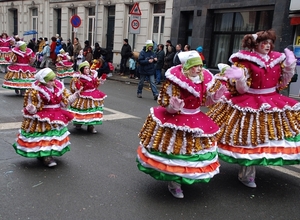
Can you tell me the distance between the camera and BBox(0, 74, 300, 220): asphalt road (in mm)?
3613

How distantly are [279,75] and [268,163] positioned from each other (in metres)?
1.12

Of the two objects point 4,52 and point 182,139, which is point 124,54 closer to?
point 4,52

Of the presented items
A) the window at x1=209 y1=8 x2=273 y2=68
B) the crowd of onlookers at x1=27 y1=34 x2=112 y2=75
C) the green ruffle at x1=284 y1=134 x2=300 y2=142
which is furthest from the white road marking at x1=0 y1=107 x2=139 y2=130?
the window at x1=209 y1=8 x2=273 y2=68

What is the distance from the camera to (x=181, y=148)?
141 inches

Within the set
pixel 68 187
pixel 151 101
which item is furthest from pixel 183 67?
pixel 151 101

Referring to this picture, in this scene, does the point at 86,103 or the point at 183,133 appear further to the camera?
the point at 86,103

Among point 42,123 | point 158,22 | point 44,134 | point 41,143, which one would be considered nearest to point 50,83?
point 42,123

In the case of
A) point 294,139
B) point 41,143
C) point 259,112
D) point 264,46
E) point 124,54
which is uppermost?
point 264,46

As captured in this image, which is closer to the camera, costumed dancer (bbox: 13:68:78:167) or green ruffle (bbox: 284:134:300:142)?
green ruffle (bbox: 284:134:300:142)

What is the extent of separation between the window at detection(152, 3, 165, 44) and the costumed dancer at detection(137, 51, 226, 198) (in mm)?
14039

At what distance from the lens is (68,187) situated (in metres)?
4.17

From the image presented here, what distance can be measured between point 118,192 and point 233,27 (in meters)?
12.1

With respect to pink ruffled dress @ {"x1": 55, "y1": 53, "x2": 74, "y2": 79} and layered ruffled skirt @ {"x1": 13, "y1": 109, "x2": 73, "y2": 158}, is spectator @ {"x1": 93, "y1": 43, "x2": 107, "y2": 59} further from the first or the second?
layered ruffled skirt @ {"x1": 13, "y1": 109, "x2": 73, "y2": 158}

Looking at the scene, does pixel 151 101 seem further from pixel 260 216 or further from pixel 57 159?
pixel 260 216
